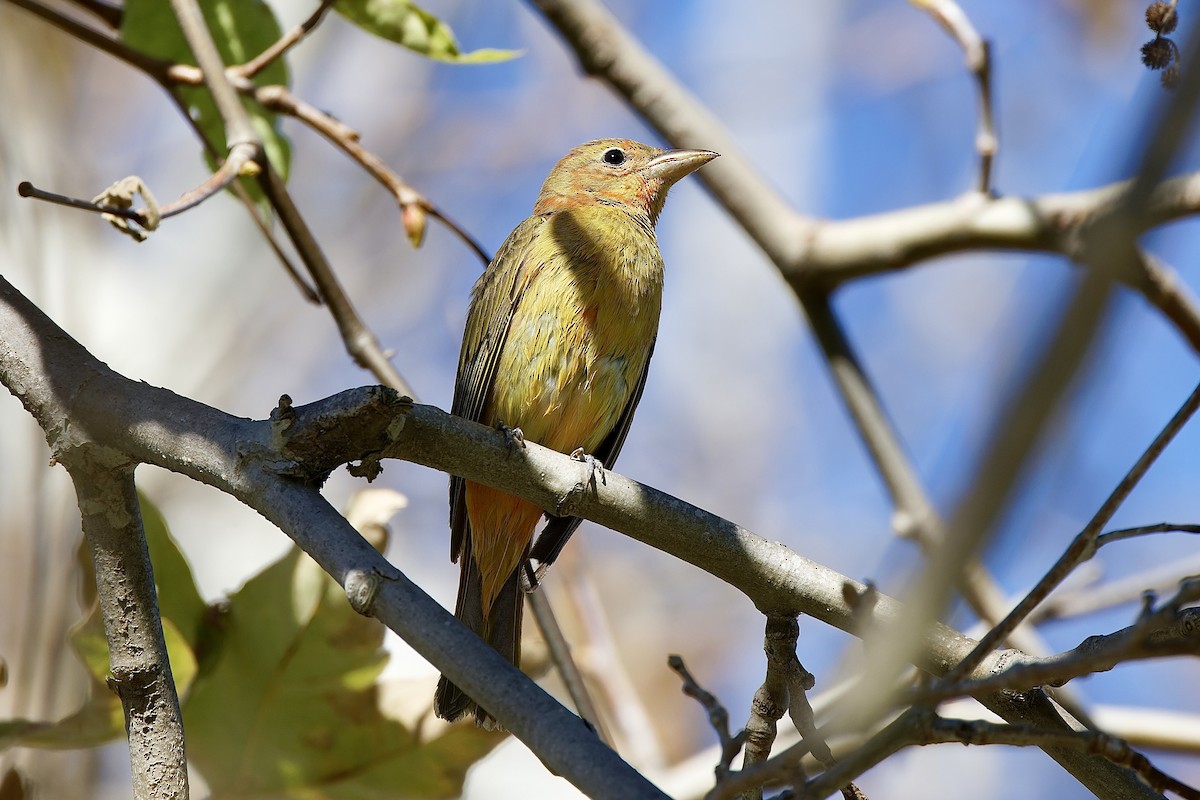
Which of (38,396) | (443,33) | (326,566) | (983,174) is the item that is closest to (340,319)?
(443,33)

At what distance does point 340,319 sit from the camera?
9.98 feet

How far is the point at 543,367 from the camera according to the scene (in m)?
4.05

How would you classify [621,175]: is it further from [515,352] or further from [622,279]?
[515,352]

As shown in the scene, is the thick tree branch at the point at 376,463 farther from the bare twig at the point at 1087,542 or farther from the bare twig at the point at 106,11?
Answer: the bare twig at the point at 106,11

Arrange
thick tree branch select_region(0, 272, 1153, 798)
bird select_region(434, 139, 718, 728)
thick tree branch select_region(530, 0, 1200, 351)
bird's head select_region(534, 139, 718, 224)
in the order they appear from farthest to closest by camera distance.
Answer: bird's head select_region(534, 139, 718, 224) < bird select_region(434, 139, 718, 728) < thick tree branch select_region(530, 0, 1200, 351) < thick tree branch select_region(0, 272, 1153, 798)

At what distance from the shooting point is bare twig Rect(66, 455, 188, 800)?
194cm

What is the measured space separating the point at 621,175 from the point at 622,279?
3.51 feet

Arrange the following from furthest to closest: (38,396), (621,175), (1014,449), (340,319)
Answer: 1. (621,175)
2. (340,319)
3. (38,396)
4. (1014,449)

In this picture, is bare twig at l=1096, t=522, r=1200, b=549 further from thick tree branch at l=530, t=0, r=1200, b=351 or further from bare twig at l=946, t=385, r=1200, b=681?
thick tree branch at l=530, t=0, r=1200, b=351

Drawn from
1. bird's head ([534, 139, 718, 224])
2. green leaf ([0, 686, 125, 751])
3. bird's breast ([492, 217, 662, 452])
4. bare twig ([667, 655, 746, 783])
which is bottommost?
bare twig ([667, 655, 746, 783])

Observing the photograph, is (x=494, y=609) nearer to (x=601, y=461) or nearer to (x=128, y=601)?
(x=601, y=461)

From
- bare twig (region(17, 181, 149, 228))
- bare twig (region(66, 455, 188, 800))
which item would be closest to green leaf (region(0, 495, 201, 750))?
bare twig (region(66, 455, 188, 800))

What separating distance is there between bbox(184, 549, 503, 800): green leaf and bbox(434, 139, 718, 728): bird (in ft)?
3.75

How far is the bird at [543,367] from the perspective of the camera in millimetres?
3998
